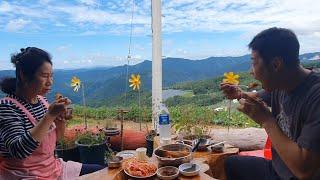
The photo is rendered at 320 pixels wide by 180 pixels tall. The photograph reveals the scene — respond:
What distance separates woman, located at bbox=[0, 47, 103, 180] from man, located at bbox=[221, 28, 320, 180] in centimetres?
112

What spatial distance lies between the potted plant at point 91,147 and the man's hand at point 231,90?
158 cm

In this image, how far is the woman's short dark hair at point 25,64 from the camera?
2090 mm

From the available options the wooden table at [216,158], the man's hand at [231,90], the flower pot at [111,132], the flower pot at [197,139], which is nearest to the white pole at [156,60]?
the flower pot at [111,132]

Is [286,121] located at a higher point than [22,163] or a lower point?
higher

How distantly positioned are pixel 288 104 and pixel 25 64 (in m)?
1.56

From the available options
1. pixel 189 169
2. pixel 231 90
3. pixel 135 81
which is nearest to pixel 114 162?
pixel 189 169

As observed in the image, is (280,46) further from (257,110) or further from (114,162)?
(114,162)

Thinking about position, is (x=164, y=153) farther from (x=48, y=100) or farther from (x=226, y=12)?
(x=226, y=12)

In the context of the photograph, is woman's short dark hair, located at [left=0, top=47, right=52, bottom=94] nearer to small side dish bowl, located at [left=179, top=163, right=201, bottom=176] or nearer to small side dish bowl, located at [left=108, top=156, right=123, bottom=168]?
small side dish bowl, located at [left=108, top=156, right=123, bottom=168]

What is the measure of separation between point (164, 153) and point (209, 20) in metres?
2.12

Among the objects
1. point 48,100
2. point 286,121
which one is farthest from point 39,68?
point 286,121

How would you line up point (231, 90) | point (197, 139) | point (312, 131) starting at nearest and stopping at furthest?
1. point (312, 131)
2. point (231, 90)
3. point (197, 139)

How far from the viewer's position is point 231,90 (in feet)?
7.73

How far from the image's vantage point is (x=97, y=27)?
356cm
